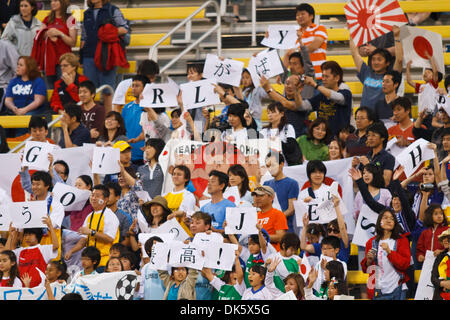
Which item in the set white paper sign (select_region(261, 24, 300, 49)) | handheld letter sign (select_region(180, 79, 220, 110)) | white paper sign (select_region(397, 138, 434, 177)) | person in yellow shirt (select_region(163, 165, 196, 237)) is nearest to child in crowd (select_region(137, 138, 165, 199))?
person in yellow shirt (select_region(163, 165, 196, 237))

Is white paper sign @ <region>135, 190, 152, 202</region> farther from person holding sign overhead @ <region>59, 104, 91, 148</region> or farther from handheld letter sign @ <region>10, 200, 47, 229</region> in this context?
person holding sign overhead @ <region>59, 104, 91, 148</region>

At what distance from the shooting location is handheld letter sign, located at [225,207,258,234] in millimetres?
9352

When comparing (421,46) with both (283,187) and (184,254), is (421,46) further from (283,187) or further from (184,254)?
(184,254)

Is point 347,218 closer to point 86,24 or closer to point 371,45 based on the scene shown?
point 371,45

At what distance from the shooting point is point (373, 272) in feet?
31.1

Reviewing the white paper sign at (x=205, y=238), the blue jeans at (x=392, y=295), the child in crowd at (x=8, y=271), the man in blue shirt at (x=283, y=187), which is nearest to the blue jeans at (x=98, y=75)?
the man in blue shirt at (x=283, y=187)

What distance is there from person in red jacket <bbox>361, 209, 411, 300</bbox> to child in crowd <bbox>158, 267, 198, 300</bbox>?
154 centimetres

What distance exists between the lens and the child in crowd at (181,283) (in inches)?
364

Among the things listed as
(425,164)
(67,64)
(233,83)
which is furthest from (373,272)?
(67,64)

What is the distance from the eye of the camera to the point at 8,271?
31.9 feet

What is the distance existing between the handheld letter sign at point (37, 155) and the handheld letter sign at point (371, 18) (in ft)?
11.7

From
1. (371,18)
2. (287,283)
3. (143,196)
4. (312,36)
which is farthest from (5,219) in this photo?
(371,18)

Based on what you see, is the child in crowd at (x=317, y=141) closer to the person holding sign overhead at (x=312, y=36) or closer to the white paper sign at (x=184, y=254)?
the person holding sign overhead at (x=312, y=36)
